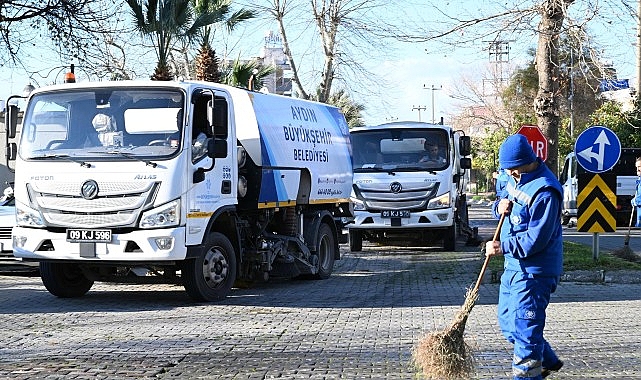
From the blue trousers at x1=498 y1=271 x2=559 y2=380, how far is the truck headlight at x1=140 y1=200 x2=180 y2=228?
6035 mm

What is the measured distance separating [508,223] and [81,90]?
7.38 m

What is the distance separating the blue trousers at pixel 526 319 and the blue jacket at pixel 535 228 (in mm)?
78

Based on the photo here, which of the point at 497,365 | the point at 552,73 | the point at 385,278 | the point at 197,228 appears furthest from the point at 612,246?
the point at 497,365

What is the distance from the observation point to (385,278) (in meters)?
16.6

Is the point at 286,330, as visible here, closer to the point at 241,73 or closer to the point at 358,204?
the point at 358,204

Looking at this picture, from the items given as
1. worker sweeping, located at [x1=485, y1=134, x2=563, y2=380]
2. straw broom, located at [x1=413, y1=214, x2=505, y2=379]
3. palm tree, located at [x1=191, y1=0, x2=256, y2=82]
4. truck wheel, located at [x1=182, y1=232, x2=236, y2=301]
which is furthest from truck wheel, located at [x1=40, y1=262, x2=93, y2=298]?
palm tree, located at [x1=191, y1=0, x2=256, y2=82]

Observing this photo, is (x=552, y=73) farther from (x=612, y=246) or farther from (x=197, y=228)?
(x=197, y=228)

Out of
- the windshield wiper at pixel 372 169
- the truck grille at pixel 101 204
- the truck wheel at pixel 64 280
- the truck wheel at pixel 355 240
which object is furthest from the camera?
the truck wheel at pixel 355 240

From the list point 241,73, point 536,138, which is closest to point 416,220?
point 536,138

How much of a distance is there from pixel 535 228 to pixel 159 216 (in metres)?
6.32

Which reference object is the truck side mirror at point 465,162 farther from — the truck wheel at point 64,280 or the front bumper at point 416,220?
the truck wheel at point 64,280

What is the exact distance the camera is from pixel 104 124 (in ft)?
40.5

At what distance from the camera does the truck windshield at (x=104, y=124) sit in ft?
39.8

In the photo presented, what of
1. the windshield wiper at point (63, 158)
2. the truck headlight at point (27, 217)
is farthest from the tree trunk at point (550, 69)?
the truck headlight at point (27, 217)
